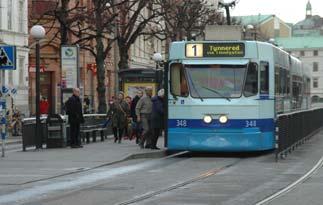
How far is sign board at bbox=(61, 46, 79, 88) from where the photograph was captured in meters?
25.1

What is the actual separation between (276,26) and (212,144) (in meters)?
168

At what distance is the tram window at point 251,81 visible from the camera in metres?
20.0

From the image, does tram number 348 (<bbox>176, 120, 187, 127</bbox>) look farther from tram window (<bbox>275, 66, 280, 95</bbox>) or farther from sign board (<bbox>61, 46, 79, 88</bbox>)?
sign board (<bbox>61, 46, 79, 88</bbox>)

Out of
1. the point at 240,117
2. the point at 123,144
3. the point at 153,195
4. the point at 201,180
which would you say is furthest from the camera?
the point at 123,144

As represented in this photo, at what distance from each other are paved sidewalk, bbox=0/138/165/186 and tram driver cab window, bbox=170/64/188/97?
2098mm

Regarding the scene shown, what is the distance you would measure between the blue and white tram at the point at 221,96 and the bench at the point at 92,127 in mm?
6246

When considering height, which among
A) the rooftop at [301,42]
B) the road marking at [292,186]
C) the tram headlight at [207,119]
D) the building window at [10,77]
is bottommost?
the road marking at [292,186]

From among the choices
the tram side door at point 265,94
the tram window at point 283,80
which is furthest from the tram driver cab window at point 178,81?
the tram window at point 283,80

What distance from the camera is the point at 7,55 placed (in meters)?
20.1

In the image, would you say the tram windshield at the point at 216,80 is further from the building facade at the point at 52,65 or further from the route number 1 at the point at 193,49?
the building facade at the point at 52,65

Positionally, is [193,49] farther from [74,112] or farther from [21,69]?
[21,69]

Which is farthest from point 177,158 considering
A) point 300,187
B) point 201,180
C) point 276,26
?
point 276,26

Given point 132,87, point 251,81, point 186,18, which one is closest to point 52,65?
point 186,18

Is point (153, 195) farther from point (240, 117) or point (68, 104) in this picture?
point (68, 104)
